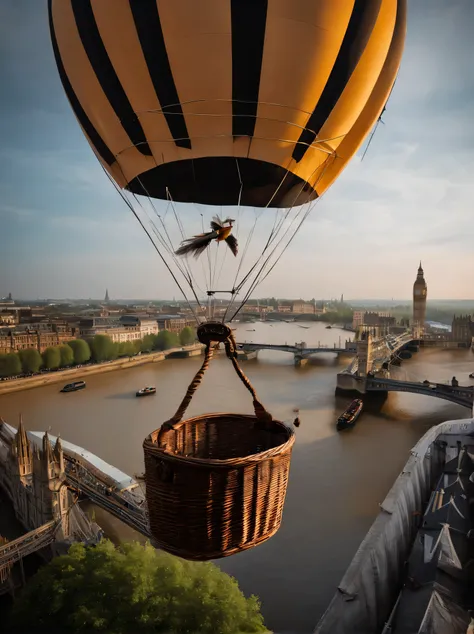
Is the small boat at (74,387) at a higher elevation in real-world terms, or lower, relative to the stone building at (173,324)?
lower

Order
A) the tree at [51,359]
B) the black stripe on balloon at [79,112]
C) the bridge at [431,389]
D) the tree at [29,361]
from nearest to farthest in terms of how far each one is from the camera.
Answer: the black stripe on balloon at [79,112] < the bridge at [431,389] < the tree at [29,361] < the tree at [51,359]

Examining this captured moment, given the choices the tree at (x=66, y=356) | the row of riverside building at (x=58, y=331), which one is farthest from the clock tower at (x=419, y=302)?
the tree at (x=66, y=356)

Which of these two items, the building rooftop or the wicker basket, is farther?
the building rooftop

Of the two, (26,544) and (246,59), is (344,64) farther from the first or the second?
(26,544)

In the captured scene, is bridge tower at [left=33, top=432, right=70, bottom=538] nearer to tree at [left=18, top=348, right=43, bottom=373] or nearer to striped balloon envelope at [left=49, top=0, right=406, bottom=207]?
striped balloon envelope at [left=49, top=0, right=406, bottom=207]

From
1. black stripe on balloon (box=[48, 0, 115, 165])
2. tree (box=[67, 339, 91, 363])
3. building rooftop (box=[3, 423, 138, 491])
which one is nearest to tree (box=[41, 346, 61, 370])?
tree (box=[67, 339, 91, 363])

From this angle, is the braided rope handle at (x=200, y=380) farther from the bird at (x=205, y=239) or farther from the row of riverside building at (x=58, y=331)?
the row of riverside building at (x=58, y=331)
